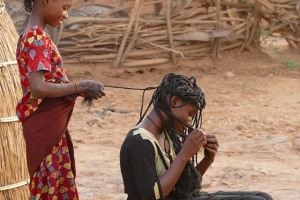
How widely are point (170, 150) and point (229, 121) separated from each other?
4.41 metres

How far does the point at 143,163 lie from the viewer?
12.0 ft

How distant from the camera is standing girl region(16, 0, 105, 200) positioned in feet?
13.0

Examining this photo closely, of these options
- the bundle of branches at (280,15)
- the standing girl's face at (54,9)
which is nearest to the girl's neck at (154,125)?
the standing girl's face at (54,9)

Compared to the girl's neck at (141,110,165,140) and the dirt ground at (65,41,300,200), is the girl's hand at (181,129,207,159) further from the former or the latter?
the dirt ground at (65,41,300,200)

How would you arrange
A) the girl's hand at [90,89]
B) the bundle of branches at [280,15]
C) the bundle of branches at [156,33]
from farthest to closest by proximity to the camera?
the bundle of branches at [280,15], the bundle of branches at [156,33], the girl's hand at [90,89]

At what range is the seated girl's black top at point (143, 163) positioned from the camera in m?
3.66

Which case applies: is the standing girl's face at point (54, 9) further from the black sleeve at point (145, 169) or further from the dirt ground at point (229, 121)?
the dirt ground at point (229, 121)

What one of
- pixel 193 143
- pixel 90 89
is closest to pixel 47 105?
pixel 90 89

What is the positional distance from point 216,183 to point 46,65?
8.54ft

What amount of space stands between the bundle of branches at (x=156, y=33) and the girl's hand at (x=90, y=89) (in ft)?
19.1

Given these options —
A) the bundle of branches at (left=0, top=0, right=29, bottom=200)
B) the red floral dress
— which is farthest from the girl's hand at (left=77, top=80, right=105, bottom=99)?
the bundle of branches at (left=0, top=0, right=29, bottom=200)

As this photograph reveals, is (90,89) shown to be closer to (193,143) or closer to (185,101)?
(185,101)

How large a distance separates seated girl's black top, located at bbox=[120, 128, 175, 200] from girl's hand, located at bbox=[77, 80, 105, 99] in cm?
33

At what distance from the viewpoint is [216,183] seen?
6223 millimetres
